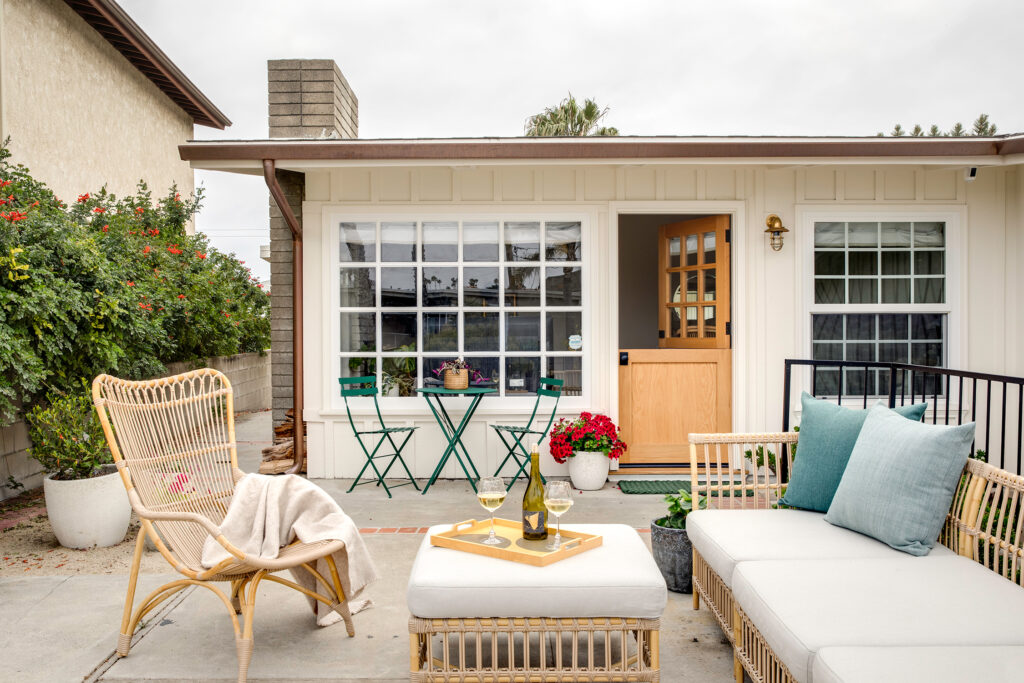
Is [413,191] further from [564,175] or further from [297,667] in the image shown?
[297,667]

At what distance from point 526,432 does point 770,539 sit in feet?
9.31

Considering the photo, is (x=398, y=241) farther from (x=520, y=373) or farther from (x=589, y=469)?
(x=589, y=469)

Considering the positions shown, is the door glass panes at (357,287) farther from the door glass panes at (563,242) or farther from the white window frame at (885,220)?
the white window frame at (885,220)

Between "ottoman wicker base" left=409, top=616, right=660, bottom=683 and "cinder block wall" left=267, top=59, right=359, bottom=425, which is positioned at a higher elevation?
"cinder block wall" left=267, top=59, right=359, bottom=425

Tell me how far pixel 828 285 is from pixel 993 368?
1.42 metres

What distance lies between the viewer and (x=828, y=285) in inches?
220

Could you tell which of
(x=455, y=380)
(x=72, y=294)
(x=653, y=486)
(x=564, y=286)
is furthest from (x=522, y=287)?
(x=72, y=294)

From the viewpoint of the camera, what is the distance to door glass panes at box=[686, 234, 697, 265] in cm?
588

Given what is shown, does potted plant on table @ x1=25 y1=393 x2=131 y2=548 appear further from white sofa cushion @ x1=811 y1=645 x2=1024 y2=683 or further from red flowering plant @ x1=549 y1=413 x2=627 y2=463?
white sofa cushion @ x1=811 y1=645 x2=1024 y2=683

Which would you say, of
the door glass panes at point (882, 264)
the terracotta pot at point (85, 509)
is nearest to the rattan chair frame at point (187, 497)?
the terracotta pot at point (85, 509)

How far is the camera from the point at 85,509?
393 cm

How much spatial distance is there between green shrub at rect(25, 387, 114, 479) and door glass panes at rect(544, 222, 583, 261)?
10.9 feet

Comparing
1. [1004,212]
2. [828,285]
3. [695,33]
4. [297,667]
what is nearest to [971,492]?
[297,667]

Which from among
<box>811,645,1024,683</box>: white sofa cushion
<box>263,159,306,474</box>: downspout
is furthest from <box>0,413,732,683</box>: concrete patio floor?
<box>263,159,306,474</box>: downspout
